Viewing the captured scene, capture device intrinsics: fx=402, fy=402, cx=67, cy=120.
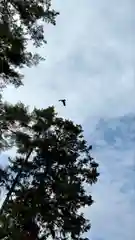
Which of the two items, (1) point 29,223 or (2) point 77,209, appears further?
(2) point 77,209

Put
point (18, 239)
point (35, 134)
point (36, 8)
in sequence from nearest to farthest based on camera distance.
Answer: point (36, 8)
point (18, 239)
point (35, 134)

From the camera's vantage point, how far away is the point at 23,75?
13.0 meters

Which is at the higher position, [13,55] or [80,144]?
[80,144]

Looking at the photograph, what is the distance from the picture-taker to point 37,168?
2348cm

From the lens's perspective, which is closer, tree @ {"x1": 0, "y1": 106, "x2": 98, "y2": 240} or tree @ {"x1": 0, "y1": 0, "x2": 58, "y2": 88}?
tree @ {"x1": 0, "y1": 0, "x2": 58, "y2": 88}

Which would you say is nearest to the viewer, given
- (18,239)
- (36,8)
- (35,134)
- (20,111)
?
(36,8)

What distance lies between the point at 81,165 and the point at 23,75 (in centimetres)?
1288

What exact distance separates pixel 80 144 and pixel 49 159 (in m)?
2.82

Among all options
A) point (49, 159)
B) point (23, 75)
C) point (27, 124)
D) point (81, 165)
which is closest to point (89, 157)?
point (81, 165)

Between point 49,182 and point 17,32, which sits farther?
point 49,182

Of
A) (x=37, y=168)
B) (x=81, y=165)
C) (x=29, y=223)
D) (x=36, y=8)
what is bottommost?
(x=29, y=223)

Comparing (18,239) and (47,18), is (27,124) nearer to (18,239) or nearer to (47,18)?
(18,239)

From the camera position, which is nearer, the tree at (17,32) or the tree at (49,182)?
the tree at (17,32)

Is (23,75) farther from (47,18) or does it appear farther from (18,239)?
(18,239)
